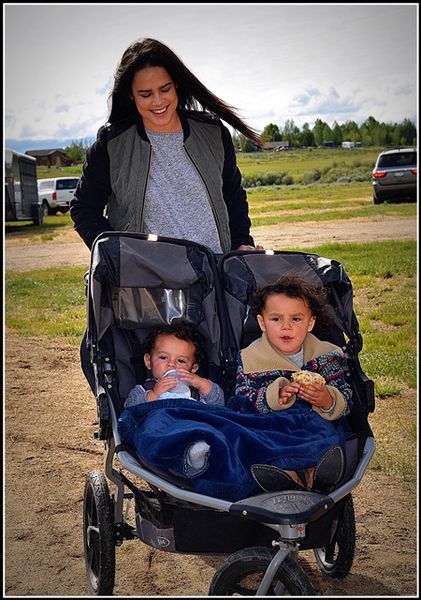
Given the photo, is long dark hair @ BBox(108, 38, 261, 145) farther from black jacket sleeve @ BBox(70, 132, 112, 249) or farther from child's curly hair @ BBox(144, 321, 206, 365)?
child's curly hair @ BBox(144, 321, 206, 365)

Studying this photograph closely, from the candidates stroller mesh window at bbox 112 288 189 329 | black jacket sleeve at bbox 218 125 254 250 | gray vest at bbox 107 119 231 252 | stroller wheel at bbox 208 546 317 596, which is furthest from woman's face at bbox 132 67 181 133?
→ stroller wheel at bbox 208 546 317 596

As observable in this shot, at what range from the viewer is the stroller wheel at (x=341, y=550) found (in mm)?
3193

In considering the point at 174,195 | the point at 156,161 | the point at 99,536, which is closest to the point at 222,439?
the point at 99,536

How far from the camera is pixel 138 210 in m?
3.64

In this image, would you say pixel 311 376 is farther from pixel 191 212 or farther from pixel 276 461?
pixel 191 212

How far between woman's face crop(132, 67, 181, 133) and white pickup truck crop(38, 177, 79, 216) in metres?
19.8

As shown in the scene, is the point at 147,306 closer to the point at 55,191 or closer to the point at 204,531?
the point at 204,531

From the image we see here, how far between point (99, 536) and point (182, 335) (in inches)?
33.6

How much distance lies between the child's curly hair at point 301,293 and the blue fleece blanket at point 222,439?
1.58 ft

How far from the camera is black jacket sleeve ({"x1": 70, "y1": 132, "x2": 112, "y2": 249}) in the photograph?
3689 millimetres

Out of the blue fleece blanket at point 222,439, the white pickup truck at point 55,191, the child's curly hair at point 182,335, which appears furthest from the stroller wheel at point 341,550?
the white pickup truck at point 55,191

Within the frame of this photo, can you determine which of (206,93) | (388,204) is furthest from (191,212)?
(388,204)

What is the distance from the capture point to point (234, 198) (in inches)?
156

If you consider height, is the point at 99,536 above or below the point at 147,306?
below
